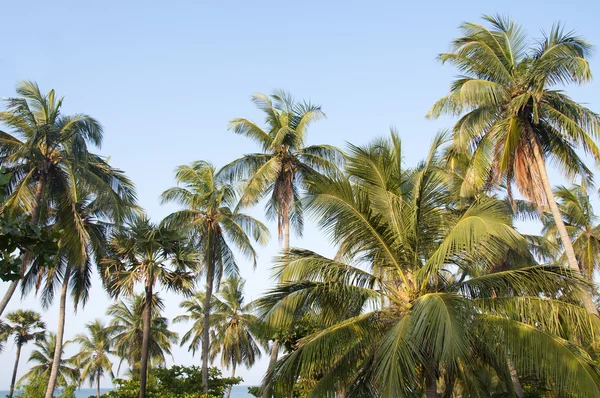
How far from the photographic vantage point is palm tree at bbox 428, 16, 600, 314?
16.6m

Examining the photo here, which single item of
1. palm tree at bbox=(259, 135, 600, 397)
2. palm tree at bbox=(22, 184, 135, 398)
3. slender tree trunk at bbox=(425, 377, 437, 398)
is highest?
palm tree at bbox=(22, 184, 135, 398)

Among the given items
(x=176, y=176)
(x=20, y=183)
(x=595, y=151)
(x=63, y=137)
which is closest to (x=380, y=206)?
(x=595, y=151)

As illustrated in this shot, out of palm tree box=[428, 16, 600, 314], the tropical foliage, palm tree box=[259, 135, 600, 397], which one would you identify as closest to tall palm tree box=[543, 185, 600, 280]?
the tropical foliage

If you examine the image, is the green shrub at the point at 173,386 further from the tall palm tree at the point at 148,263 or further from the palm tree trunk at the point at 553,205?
the palm tree trunk at the point at 553,205

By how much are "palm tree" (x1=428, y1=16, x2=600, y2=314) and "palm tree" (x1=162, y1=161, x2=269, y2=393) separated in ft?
40.1

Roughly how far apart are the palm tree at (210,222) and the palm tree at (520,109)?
12.2 meters

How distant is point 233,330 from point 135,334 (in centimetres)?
765

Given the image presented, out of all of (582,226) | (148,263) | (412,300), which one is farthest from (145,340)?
(582,226)

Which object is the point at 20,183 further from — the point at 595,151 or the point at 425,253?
the point at 595,151

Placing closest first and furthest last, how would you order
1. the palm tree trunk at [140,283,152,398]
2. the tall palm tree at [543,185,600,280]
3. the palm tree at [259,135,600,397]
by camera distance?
1. the palm tree at [259,135,600,397]
2. the palm tree trunk at [140,283,152,398]
3. the tall palm tree at [543,185,600,280]

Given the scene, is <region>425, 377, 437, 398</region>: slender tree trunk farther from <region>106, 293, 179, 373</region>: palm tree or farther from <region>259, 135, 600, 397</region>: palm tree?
<region>106, 293, 179, 373</region>: palm tree

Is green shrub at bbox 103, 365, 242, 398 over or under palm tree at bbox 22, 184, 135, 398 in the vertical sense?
under

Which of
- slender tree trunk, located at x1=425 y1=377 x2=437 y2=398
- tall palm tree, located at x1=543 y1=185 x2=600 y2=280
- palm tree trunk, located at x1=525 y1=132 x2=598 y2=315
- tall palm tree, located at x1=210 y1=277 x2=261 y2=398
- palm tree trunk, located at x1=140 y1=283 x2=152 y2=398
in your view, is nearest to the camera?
slender tree trunk, located at x1=425 y1=377 x2=437 y2=398

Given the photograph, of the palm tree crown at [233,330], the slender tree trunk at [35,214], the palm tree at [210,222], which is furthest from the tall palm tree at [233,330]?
the slender tree trunk at [35,214]
